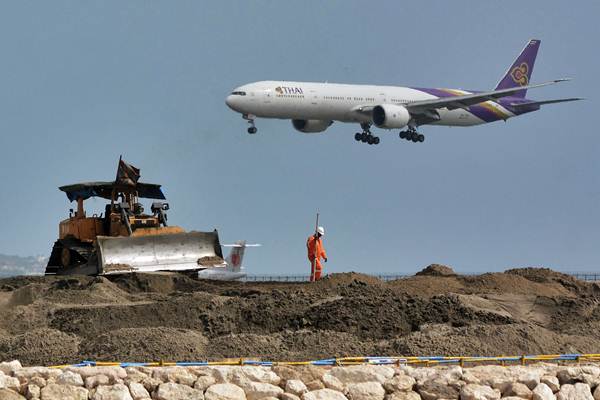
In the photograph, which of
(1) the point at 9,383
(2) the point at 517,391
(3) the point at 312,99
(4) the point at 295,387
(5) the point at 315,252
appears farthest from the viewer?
(3) the point at 312,99

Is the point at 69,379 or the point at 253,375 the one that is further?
the point at 253,375

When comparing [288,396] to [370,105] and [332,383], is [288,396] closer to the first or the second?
[332,383]

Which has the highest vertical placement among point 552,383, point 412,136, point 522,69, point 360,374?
point 522,69

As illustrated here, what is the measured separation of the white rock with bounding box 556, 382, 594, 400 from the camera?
13.9 m

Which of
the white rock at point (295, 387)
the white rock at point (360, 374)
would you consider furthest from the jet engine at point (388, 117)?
the white rock at point (295, 387)

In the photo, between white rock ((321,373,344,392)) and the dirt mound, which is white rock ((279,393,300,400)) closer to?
white rock ((321,373,344,392))

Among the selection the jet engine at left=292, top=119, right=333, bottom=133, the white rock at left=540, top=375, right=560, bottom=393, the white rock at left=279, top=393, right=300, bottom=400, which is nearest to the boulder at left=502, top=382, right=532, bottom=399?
the white rock at left=540, top=375, right=560, bottom=393

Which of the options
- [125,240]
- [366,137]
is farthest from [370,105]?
[125,240]

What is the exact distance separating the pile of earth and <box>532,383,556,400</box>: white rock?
138 inches

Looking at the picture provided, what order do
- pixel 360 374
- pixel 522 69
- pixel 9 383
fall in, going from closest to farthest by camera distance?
pixel 9 383 → pixel 360 374 → pixel 522 69

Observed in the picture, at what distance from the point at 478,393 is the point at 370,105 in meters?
45.9

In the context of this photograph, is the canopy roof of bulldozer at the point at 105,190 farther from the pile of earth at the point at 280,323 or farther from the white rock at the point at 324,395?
the white rock at the point at 324,395

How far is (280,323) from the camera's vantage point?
63.0ft

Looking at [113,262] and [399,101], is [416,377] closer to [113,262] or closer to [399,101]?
[113,262]
